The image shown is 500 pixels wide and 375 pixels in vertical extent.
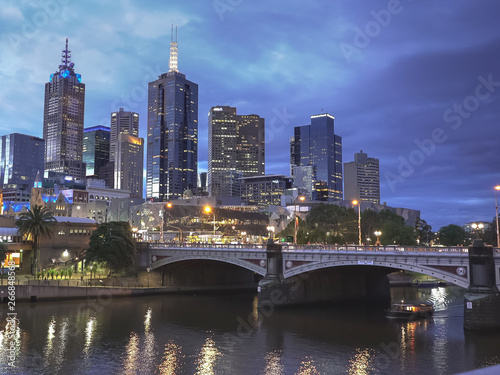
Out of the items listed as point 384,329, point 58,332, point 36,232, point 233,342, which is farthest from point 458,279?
point 36,232

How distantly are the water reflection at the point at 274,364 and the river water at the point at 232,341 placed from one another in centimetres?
9

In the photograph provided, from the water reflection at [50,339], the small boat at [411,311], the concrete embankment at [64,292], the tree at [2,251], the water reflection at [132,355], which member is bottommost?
the water reflection at [132,355]

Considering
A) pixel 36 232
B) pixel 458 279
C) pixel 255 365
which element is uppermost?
pixel 36 232

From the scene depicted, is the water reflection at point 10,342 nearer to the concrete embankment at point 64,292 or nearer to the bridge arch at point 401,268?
the concrete embankment at point 64,292

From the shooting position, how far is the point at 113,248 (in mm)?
92125

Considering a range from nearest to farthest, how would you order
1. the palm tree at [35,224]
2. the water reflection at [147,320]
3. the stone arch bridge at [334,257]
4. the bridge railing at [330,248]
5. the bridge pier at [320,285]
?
the stone arch bridge at [334,257] → the water reflection at [147,320] → the bridge railing at [330,248] → the bridge pier at [320,285] → the palm tree at [35,224]

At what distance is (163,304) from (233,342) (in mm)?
30996

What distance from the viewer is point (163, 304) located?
81.1 m

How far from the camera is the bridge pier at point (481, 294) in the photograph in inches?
2144

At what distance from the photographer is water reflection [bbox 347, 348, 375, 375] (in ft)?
137

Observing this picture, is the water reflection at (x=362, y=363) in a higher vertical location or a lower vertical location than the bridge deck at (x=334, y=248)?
lower

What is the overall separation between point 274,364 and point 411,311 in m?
32.1

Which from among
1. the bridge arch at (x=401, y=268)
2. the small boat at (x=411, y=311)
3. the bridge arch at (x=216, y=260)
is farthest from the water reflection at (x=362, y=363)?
the bridge arch at (x=216, y=260)

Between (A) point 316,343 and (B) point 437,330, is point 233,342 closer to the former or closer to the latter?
(A) point 316,343
